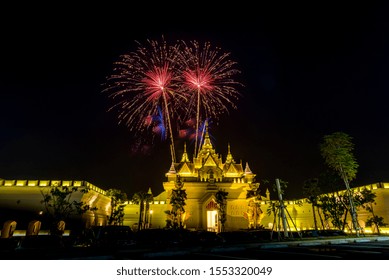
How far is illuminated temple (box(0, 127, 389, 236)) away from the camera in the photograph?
3619 centimetres

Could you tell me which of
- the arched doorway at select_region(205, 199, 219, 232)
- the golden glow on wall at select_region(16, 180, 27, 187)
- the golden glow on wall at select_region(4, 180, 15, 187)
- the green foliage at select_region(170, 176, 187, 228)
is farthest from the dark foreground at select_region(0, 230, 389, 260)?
the golden glow on wall at select_region(4, 180, 15, 187)

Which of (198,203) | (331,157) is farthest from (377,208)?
(198,203)

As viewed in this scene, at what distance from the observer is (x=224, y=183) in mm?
44188

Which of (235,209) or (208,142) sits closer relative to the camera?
(235,209)

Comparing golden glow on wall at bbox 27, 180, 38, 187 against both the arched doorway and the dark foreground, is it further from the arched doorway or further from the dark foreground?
the arched doorway

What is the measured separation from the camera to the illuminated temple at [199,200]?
3619 centimetres

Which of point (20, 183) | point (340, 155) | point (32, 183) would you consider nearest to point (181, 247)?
point (340, 155)

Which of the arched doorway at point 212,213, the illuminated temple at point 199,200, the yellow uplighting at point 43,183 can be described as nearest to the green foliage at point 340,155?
the illuminated temple at point 199,200

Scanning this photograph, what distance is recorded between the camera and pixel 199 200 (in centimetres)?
4241

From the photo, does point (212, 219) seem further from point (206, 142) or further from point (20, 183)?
point (20, 183)

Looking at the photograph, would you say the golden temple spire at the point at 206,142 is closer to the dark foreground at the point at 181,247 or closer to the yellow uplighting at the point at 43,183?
the yellow uplighting at the point at 43,183

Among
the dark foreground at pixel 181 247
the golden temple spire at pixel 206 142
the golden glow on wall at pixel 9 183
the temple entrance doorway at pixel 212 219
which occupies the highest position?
the golden temple spire at pixel 206 142
